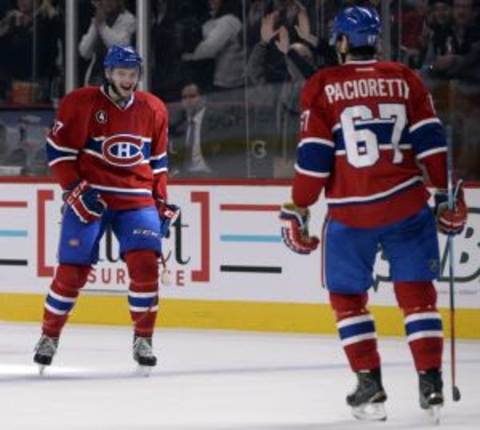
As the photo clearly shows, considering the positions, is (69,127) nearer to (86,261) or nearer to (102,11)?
(86,261)

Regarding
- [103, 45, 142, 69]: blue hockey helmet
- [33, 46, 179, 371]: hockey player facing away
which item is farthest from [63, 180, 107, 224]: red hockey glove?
[103, 45, 142, 69]: blue hockey helmet

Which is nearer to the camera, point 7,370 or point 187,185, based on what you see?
point 7,370

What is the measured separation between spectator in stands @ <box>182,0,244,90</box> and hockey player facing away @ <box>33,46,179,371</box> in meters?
2.42

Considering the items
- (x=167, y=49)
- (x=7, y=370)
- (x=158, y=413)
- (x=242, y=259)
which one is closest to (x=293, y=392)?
(x=158, y=413)

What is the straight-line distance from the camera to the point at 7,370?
384 inches

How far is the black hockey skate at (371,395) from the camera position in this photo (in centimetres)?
773

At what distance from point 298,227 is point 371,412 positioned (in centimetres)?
69

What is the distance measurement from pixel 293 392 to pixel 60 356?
A: 187 centimetres

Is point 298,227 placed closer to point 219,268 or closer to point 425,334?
point 425,334

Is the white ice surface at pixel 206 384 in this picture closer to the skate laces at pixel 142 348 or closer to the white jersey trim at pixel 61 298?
the skate laces at pixel 142 348

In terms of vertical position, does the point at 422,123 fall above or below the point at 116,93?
above

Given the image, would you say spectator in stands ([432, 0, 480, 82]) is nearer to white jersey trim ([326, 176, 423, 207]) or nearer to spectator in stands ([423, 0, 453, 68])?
spectator in stands ([423, 0, 453, 68])

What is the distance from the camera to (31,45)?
12711 mm

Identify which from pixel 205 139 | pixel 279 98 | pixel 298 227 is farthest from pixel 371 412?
pixel 205 139
